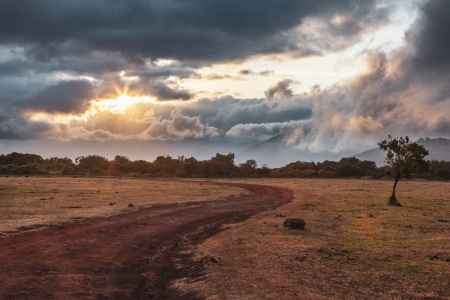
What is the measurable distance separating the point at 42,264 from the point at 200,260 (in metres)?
7.19

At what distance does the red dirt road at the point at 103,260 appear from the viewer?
16062 mm

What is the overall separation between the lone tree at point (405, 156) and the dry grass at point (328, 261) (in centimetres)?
2314

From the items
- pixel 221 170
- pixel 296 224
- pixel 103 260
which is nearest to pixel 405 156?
pixel 296 224

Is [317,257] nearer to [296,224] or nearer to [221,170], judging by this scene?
[296,224]

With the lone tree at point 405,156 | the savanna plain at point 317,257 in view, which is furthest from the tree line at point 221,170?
the savanna plain at point 317,257

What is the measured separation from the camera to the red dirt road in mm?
16062

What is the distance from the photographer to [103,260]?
20938 millimetres

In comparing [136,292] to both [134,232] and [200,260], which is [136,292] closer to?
[200,260]

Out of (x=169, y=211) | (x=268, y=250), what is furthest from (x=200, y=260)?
(x=169, y=211)

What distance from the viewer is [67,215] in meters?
35.8

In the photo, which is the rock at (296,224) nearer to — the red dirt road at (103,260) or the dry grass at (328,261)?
the dry grass at (328,261)

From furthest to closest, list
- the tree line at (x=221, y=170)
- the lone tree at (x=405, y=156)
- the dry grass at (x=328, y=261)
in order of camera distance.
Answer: the tree line at (x=221, y=170) → the lone tree at (x=405, y=156) → the dry grass at (x=328, y=261)

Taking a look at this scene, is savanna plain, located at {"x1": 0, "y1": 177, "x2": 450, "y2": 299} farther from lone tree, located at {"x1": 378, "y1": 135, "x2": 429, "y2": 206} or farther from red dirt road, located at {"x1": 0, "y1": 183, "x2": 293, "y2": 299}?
lone tree, located at {"x1": 378, "y1": 135, "x2": 429, "y2": 206}

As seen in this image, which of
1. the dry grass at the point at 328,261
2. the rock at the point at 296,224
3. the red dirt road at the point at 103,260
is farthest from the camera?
the rock at the point at 296,224
